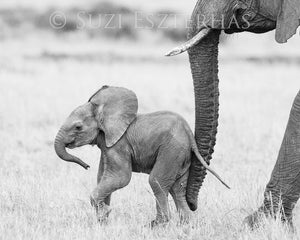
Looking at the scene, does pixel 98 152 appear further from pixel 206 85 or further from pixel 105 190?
pixel 206 85

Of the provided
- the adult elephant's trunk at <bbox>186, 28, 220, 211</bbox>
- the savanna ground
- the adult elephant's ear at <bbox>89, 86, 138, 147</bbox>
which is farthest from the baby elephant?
the savanna ground

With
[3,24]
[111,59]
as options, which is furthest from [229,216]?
[3,24]

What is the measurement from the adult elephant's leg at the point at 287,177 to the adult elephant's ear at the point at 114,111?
42.8 inches

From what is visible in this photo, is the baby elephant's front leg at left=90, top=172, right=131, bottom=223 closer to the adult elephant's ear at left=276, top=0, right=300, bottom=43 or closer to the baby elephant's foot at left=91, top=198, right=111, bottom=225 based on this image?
the baby elephant's foot at left=91, top=198, right=111, bottom=225

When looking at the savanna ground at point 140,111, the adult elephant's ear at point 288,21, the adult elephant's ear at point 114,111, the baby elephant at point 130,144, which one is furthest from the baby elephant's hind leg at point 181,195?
the adult elephant's ear at point 288,21

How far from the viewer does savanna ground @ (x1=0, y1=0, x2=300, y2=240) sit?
6.20 metres

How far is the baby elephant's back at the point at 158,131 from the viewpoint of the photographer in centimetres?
609

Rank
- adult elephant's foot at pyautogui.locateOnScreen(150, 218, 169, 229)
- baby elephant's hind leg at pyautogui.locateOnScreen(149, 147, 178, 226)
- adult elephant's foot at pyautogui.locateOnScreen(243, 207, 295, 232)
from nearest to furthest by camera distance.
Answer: adult elephant's foot at pyautogui.locateOnScreen(243, 207, 295, 232)
baby elephant's hind leg at pyautogui.locateOnScreen(149, 147, 178, 226)
adult elephant's foot at pyautogui.locateOnScreen(150, 218, 169, 229)

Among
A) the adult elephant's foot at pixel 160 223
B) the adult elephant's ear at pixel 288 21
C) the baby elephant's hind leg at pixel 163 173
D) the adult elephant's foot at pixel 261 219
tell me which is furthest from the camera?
the adult elephant's foot at pixel 160 223

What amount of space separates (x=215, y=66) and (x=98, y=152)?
146 inches

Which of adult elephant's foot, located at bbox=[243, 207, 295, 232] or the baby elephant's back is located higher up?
the baby elephant's back

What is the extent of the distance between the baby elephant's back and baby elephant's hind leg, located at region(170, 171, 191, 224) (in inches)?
11.1

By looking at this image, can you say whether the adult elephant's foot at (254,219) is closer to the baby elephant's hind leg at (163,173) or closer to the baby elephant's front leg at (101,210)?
the baby elephant's hind leg at (163,173)

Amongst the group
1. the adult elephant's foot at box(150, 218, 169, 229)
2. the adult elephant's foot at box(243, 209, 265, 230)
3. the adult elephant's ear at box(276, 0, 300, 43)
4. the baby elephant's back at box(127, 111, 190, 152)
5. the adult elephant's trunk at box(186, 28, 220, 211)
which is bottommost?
the adult elephant's foot at box(150, 218, 169, 229)
